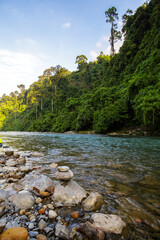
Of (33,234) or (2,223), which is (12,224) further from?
(33,234)

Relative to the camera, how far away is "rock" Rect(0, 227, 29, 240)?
4.81 ft

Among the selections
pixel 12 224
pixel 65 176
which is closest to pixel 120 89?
pixel 65 176

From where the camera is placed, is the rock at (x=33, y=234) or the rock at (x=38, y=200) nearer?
the rock at (x=33, y=234)

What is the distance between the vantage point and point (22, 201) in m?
2.25

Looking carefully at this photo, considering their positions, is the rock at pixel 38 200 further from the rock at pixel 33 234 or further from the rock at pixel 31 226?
the rock at pixel 33 234

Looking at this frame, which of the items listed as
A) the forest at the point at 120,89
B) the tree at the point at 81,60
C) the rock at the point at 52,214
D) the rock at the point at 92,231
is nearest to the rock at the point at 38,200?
the rock at the point at 52,214

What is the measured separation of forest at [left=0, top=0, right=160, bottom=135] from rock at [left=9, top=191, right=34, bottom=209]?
17862mm

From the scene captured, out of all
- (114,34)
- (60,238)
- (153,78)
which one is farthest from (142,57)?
(60,238)

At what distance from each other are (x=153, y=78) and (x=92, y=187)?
21.3 metres

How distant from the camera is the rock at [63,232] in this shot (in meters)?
1.59

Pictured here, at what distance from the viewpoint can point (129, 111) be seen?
84.1ft

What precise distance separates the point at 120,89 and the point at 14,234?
31655mm

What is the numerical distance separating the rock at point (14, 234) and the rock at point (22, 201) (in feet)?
1.98

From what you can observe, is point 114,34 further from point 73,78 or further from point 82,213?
point 82,213
